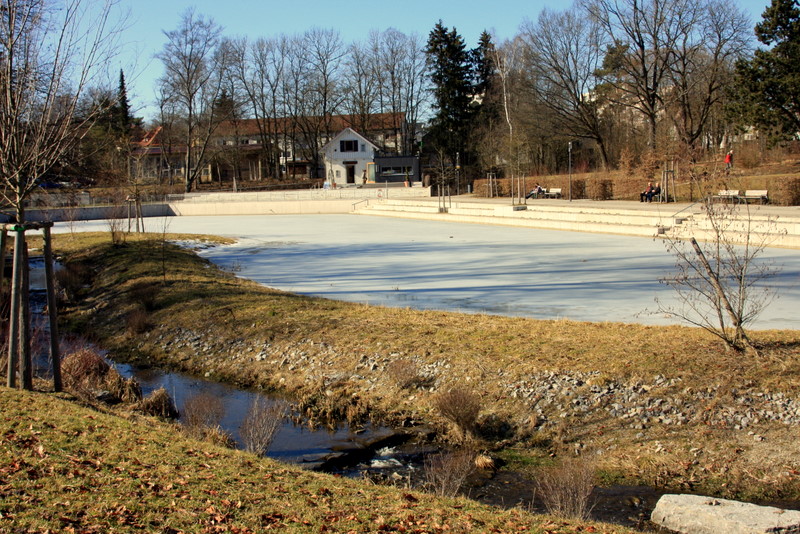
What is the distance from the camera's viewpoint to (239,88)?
8300cm

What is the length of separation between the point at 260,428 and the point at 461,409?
8.10ft

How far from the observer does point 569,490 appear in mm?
6270

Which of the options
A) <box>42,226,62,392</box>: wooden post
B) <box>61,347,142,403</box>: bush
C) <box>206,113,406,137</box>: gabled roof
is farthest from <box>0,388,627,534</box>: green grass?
<box>206,113,406,137</box>: gabled roof

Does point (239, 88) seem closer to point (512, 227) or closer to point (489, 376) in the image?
point (512, 227)

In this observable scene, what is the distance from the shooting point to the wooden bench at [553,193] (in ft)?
155

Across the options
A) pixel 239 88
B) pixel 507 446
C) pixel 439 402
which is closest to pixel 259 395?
pixel 439 402

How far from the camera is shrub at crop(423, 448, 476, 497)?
272 inches

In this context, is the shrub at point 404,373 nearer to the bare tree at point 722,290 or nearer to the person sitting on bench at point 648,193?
the bare tree at point 722,290

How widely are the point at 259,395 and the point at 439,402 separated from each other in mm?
3167

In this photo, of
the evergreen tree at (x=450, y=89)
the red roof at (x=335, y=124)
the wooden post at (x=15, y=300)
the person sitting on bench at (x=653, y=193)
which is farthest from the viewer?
the red roof at (x=335, y=124)

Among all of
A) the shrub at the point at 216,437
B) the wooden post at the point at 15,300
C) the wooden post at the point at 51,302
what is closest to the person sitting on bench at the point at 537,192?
the shrub at the point at 216,437

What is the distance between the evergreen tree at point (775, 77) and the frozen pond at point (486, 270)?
14293 mm

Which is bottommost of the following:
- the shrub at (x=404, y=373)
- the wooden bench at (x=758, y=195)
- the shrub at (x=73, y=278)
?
the shrub at (x=404, y=373)

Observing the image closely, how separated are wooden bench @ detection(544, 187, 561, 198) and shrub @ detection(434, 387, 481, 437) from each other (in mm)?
39853
